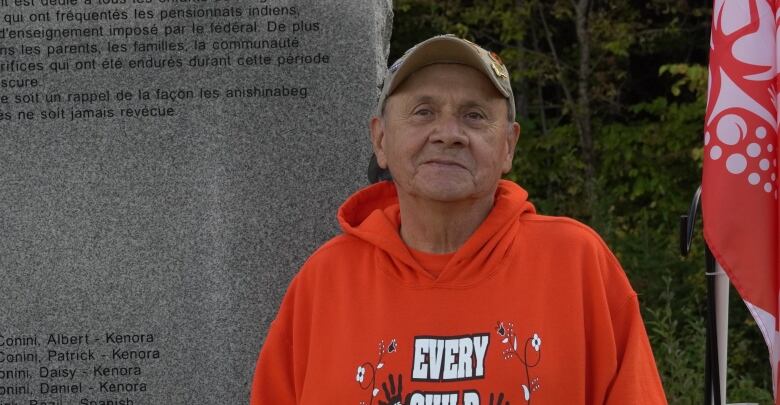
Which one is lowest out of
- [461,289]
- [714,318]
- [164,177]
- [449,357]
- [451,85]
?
[714,318]

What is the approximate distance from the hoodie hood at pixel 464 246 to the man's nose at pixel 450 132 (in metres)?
0.20

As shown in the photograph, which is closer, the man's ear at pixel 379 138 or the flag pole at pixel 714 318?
the man's ear at pixel 379 138

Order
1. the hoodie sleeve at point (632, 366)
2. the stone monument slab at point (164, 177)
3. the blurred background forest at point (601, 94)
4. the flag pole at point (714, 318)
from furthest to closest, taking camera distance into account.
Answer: the blurred background forest at point (601, 94)
the stone monument slab at point (164, 177)
the flag pole at point (714, 318)
the hoodie sleeve at point (632, 366)

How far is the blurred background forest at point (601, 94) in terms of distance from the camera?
9.16 m

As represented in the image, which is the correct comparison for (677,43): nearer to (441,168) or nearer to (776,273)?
(776,273)

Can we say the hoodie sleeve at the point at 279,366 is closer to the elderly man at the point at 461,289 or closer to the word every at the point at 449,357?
the elderly man at the point at 461,289

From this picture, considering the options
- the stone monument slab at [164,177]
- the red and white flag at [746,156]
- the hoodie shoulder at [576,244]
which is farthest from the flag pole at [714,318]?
the stone monument slab at [164,177]

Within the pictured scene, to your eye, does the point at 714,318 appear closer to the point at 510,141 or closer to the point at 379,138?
the point at 510,141

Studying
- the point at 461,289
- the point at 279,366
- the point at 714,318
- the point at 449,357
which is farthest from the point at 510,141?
the point at 714,318

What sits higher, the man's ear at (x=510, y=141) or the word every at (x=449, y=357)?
the man's ear at (x=510, y=141)

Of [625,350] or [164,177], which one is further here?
[164,177]

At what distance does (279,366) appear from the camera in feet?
9.37

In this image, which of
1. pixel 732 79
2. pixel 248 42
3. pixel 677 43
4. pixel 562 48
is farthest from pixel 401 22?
pixel 732 79

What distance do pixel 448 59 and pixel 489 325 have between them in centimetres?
61
